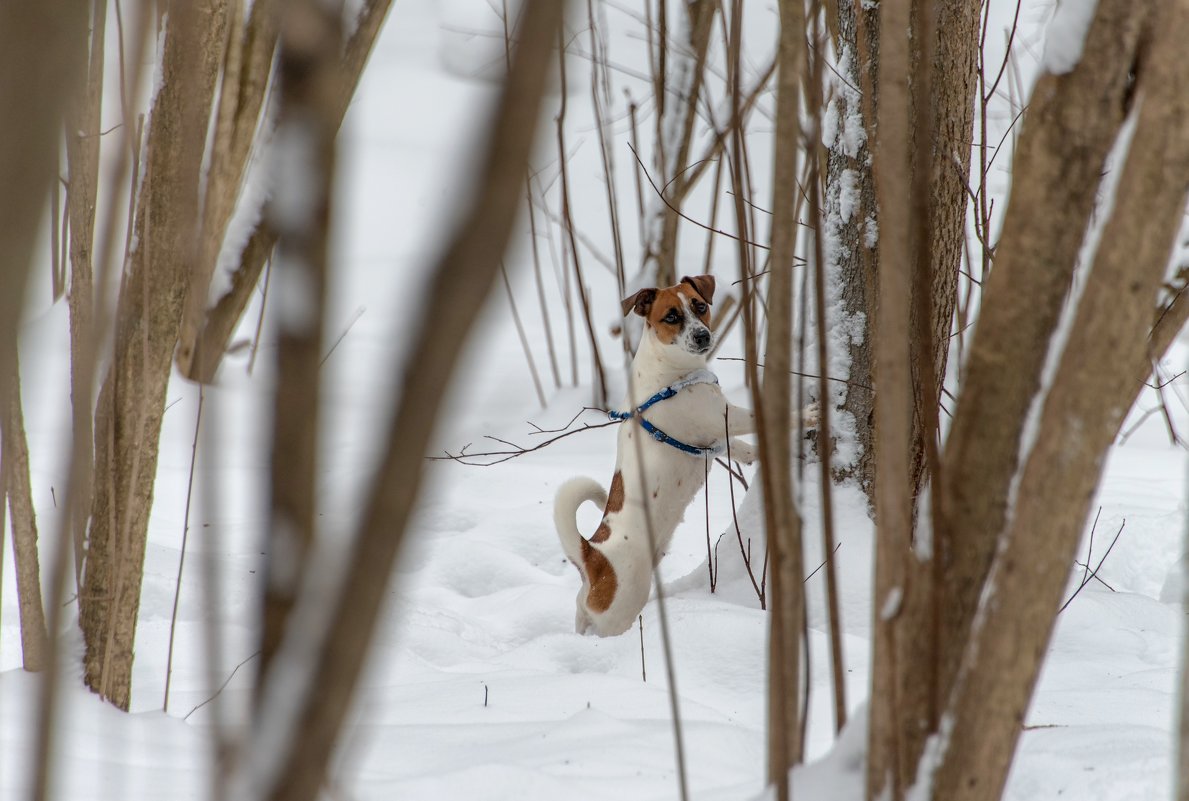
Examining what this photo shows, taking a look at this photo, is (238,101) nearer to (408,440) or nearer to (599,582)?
(599,582)

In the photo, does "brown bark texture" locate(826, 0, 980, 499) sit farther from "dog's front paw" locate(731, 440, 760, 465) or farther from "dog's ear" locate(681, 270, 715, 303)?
"dog's ear" locate(681, 270, 715, 303)

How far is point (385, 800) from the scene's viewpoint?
1.34m

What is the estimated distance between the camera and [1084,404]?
2.38ft

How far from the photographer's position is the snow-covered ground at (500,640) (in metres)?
0.60

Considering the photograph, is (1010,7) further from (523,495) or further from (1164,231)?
(1164,231)

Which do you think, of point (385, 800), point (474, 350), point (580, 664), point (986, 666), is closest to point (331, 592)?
point (474, 350)

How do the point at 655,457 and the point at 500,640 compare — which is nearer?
the point at 500,640

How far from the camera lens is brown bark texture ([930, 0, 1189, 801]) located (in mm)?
719

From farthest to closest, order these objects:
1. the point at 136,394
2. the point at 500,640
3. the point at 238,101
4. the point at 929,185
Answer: the point at 238,101, the point at 500,640, the point at 929,185, the point at 136,394

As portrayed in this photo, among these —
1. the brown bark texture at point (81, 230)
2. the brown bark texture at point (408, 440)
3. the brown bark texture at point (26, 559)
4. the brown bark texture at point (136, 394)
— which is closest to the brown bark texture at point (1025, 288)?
the brown bark texture at point (408, 440)

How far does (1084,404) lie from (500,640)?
2184 millimetres

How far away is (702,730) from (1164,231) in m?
1.06

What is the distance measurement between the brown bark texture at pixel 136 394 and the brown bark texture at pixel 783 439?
1.05 meters

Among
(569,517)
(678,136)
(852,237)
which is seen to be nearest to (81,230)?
(569,517)
